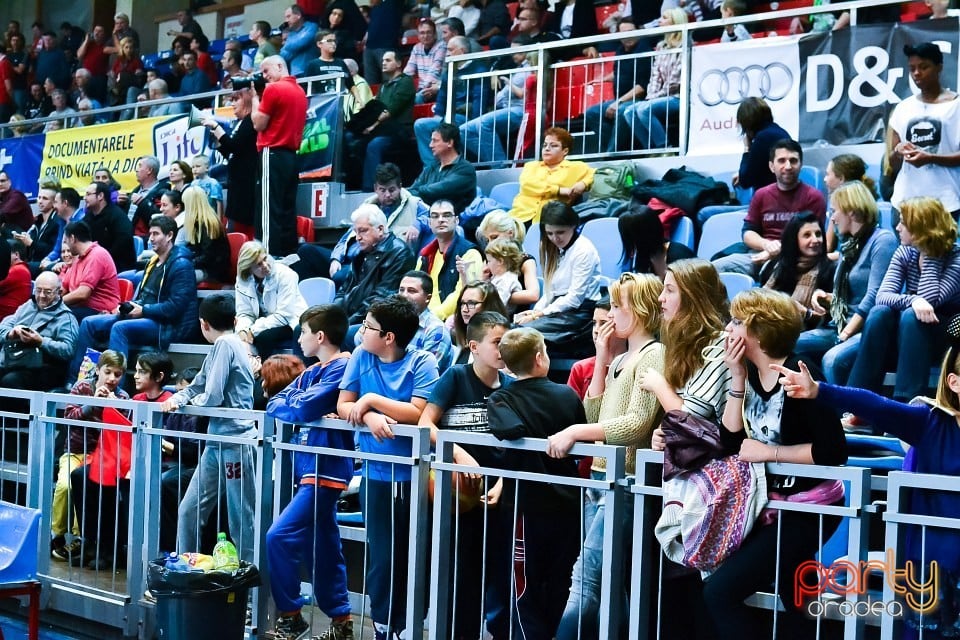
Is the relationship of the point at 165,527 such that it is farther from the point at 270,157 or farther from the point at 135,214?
the point at 135,214

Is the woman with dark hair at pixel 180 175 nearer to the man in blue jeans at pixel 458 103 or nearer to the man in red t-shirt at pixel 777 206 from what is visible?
the man in blue jeans at pixel 458 103

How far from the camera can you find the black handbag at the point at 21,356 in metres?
9.95

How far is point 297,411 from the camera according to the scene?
573cm

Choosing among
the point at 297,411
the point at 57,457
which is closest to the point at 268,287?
the point at 57,457

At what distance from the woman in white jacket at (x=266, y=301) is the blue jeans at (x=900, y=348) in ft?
14.5

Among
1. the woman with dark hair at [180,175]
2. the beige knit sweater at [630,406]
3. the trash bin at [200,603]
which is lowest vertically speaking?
the trash bin at [200,603]

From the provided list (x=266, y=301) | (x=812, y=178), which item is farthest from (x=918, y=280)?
(x=266, y=301)

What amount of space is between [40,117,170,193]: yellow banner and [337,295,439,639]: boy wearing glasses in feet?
28.6

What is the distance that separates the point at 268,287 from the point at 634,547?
5.56 metres

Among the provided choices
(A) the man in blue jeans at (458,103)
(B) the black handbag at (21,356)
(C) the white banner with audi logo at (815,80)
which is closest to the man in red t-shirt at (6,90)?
(A) the man in blue jeans at (458,103)

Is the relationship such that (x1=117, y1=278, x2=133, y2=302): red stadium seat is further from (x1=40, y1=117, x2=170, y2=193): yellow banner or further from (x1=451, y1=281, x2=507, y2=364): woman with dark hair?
(x1=451, y1=281, x2=507, y2=364): woman with dark hair

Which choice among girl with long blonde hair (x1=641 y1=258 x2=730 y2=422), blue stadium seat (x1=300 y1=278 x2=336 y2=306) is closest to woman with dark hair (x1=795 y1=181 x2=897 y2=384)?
girl with long blonde hair (x1=641 y1=258 x2=730 y2=422)

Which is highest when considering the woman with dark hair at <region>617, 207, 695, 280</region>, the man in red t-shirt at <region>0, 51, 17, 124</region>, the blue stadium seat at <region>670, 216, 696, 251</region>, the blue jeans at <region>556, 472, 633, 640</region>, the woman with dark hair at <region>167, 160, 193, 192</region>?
the man in red t-shirt at <region>0, 51, 17, 124</region>

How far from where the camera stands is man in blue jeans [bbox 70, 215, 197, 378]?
32.8 ft
